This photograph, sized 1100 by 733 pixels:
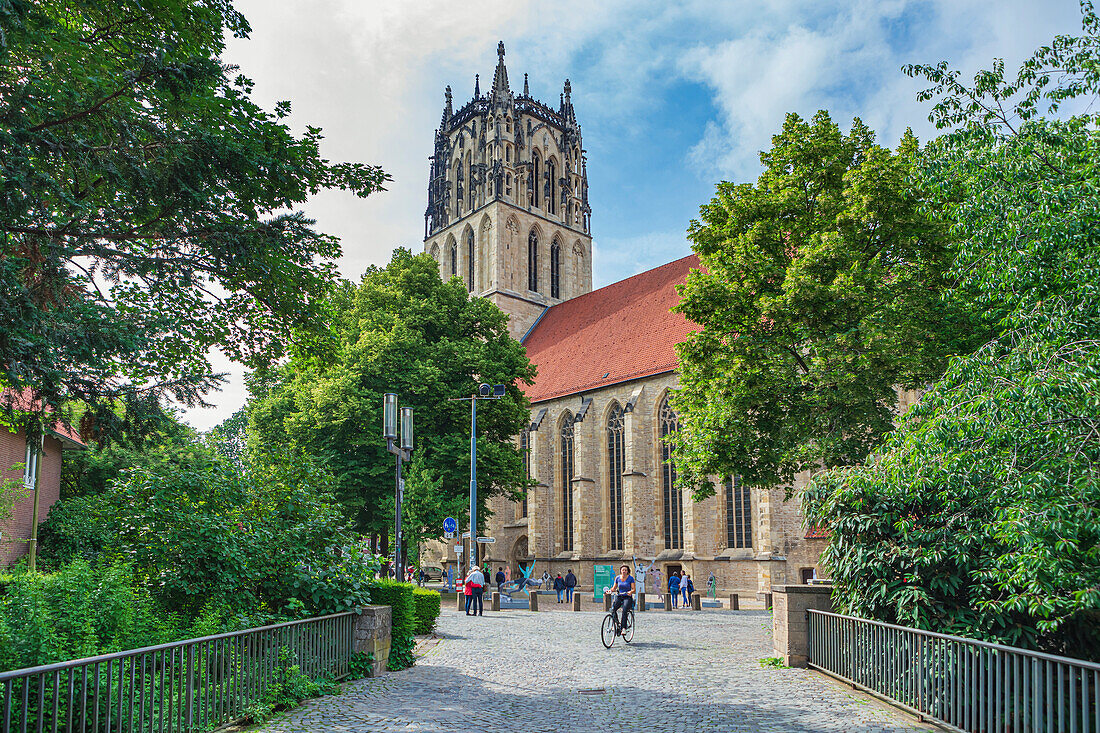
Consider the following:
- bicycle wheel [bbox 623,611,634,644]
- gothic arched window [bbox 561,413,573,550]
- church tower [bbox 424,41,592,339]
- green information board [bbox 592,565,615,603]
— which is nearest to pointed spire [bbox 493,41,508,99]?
church tower [bbox 424,41,592,339]

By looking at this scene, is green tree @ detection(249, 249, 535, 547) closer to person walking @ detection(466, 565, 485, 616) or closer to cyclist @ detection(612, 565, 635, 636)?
person walking @ detection(466, 565, 485, 616)

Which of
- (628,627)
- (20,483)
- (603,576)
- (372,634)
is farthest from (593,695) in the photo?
(603,576)

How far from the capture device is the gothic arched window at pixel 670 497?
36000 millimetres

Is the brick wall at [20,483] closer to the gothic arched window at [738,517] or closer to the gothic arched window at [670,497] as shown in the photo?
the gothic arched window at [670,497]

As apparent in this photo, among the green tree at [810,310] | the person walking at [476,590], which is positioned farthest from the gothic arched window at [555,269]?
the green tree at [810,310]

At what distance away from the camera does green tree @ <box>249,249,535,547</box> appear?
26.1 meters

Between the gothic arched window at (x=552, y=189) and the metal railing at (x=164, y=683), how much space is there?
48122 mm

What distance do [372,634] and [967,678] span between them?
683 cm

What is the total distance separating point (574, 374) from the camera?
4234 centimetres

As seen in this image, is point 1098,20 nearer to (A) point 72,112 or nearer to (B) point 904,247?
(B) point 904,247

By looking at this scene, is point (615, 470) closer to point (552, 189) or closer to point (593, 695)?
point (552, 189)

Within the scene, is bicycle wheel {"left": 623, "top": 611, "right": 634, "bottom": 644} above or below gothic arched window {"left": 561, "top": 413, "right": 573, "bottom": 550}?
below

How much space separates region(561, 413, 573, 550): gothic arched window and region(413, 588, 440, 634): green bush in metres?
24.7

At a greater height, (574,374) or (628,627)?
(574,374)
